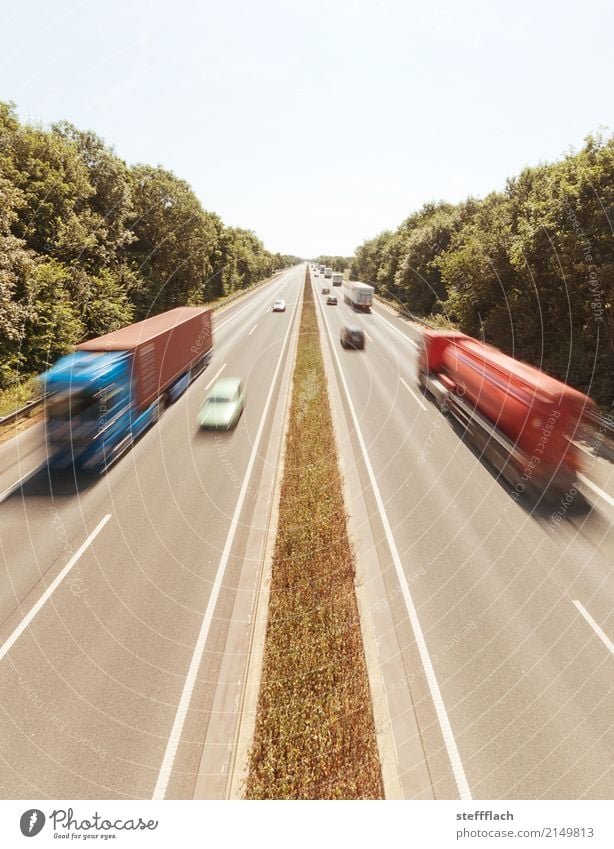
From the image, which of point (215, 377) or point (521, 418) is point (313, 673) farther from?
point (215, 377)

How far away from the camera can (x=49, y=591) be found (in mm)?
11703

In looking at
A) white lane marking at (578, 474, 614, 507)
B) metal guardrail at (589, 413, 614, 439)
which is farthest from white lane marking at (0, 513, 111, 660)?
metal guardrail at (589, 413, 614, 439)

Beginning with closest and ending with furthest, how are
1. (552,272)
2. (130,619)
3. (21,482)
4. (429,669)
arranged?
1. (429,669)
2. (130,619)
3. (21,482)
4. (552,272)

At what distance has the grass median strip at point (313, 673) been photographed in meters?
7.17

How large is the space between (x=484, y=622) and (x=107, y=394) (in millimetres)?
17328

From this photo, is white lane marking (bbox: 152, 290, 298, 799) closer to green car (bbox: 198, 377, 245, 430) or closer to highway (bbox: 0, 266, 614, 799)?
highway (bbox: 0, 266, 614, 799)

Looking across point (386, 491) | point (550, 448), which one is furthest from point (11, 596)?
point (550, 448)

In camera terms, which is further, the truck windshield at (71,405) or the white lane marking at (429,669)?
the truck windshield at (71,405)

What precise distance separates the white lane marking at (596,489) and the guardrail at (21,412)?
28.6 metres

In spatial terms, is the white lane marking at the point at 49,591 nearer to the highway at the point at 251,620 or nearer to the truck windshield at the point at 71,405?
the highway at the point at 251,620

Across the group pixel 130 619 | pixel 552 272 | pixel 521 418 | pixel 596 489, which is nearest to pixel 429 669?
pixel 130 619

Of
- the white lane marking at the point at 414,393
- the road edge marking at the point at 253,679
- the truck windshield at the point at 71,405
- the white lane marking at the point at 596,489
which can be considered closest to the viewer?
the road edge marking at the point at 253,679

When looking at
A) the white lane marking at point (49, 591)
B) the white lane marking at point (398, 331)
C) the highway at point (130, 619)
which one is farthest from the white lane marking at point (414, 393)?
the white lane marking at point (49, 591)

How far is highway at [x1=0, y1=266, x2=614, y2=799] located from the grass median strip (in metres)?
0.71
